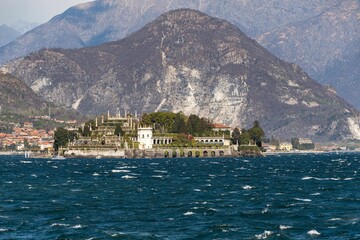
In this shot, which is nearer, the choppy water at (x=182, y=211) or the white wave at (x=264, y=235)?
the white wave at (x=264, y=235)

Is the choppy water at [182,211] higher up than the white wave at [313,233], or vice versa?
the choppy water at [182,211]

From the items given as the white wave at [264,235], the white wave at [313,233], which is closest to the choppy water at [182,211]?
Answer: the white wave at [264,235]

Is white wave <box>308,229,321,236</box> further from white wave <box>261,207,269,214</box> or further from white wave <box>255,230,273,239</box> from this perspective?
white wave <box>261,207,269,214</box>

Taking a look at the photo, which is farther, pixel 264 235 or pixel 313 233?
pixel 313 233

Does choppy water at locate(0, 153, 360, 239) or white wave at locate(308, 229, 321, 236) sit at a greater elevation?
choppy water at locate(0, 153, 360, 239)

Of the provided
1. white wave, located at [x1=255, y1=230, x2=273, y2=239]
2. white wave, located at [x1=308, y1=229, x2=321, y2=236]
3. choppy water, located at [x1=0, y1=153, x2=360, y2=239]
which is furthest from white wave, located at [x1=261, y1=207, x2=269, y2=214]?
white wave, located at [x1=255, y1=230, x2=273, y2=239]

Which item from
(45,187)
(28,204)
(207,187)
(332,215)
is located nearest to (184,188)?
(207,187)

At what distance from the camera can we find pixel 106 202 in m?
147

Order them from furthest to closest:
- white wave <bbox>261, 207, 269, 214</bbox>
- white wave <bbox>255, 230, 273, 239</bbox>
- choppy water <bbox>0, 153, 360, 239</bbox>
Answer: white wave <bbox>261, 207, 269, 214</bbox> < choppy water <bbox>0, 153, 360, 239</bbox> < white wave <bbox>255, 230, 273, 239</bbox>

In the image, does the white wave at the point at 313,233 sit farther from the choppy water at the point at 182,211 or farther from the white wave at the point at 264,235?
the white wave at the point at 264,235

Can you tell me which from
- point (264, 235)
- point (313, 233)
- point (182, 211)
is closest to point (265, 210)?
point (182, 211)

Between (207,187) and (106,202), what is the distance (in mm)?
32833

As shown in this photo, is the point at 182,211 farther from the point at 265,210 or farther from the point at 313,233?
the point at 313,233

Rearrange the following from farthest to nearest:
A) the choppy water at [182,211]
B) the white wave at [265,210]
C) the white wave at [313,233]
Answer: the white wave at [265,210] < the choppy water at [182,211] < the white wave at [313,233]
